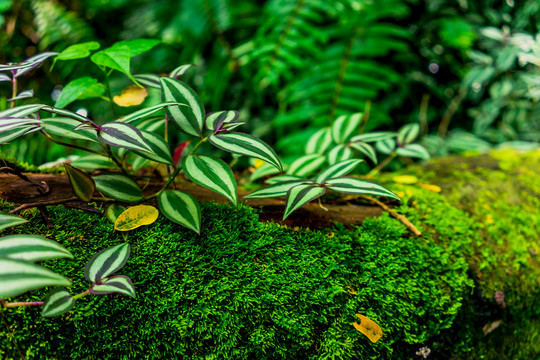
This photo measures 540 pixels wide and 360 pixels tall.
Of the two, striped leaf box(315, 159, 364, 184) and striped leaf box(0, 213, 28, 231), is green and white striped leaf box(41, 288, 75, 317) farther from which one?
striped leaf box(315, 159, 364, 184)

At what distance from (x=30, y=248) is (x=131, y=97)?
1.96 ft

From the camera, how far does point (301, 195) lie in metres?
0.77

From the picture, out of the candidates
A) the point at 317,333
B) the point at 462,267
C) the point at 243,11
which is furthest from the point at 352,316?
the point at 243,11

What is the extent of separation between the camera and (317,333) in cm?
73

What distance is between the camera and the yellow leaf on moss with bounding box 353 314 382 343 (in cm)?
72

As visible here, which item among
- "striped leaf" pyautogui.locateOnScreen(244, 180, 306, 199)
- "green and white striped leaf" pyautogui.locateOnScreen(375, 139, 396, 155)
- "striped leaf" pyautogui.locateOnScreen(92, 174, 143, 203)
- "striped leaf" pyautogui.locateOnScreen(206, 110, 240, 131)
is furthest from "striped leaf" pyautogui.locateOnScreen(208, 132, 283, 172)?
"green and white striped leaf" pyautogui.locateOnScreen(375, 139, 396, 155)

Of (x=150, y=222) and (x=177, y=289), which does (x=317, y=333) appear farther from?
(x=150, y=222)

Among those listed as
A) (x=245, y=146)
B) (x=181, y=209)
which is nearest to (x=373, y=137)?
(x=245, y=146)

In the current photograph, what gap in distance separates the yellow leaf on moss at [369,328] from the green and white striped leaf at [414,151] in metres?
0.62

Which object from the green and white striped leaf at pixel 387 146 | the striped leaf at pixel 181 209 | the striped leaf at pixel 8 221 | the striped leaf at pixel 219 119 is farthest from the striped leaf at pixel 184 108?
the green and white striped leaf at pixel 387 146

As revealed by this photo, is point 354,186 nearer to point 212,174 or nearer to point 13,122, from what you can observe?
point 212,174

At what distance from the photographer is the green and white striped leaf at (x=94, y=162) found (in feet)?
3.17

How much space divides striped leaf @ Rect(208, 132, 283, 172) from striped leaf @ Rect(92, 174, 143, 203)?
10.2 inches

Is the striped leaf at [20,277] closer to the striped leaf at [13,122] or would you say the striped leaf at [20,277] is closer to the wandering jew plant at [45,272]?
the wandering jew plant at [45,272]
